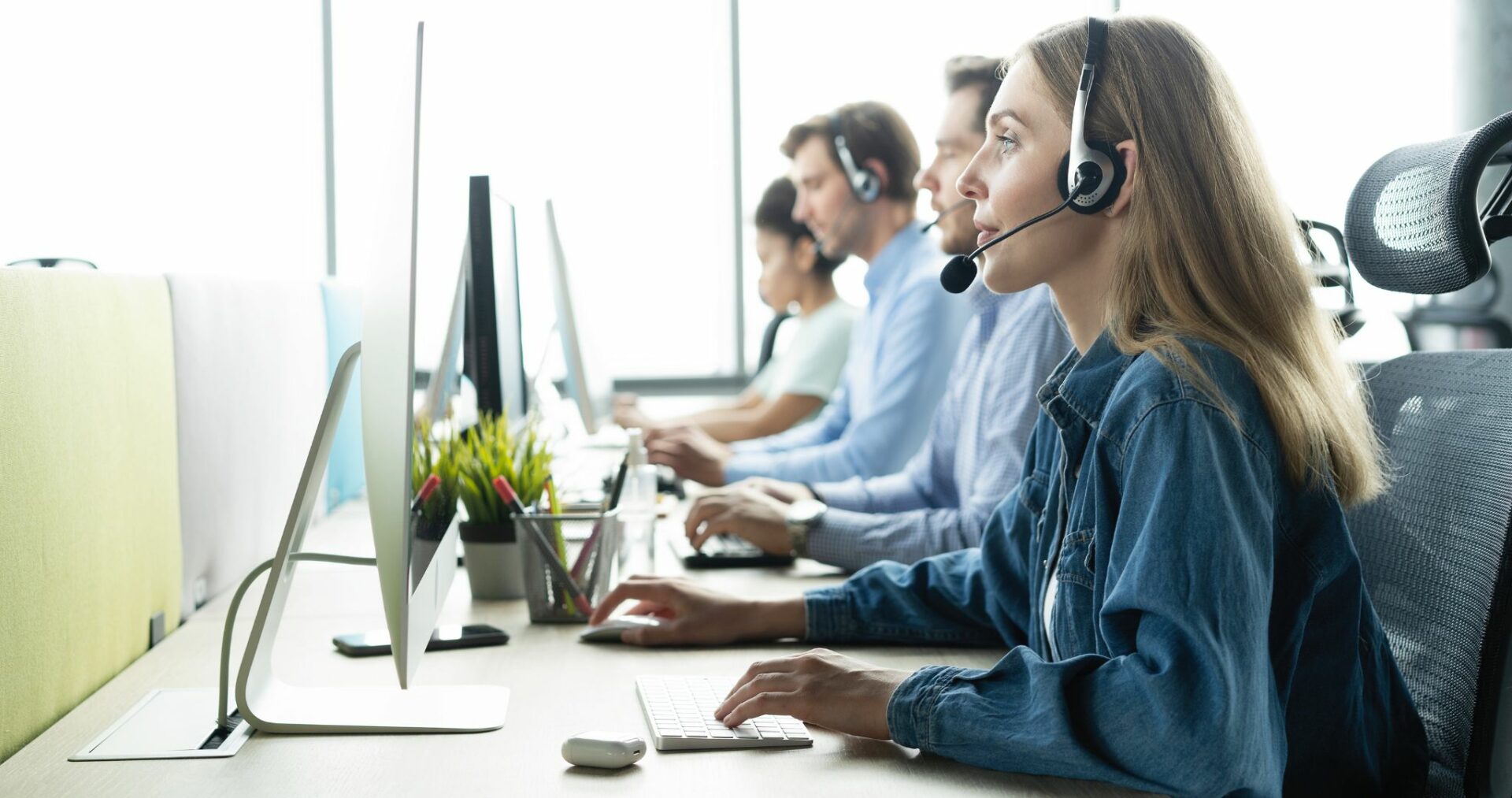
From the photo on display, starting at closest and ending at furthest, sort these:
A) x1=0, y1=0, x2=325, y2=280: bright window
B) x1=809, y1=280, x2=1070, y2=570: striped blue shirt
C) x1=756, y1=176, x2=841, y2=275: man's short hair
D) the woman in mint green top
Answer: x1=809, y1=280, x2=1070, y2=570: striped blue shirt, x1=0, y1=0, x2=325, y2=280: bright window, the woman in mint green top, x1=756, y1=176, x2=841, y2=275: man's short hair

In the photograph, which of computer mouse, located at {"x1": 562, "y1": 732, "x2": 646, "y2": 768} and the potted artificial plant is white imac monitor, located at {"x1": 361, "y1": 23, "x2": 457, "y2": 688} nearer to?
computer mouse, located at {"x1": 562, "y1": 732, "x2": 646, "y2": 768}

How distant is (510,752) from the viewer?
88cm

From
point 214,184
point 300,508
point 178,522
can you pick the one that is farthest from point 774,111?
point 300,508

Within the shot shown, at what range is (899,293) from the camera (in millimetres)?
2371

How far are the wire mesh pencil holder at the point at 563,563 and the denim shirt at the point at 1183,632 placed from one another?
0.48m

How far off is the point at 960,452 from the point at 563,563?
690mm

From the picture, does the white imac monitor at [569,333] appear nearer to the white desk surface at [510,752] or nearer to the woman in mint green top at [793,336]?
the white desk surface at [510,752]

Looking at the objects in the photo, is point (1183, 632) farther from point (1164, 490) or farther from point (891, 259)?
point (891, 259)

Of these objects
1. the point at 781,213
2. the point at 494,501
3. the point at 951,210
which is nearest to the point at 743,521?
the point at 494,501

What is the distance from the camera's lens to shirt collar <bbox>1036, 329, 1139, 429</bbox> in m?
0.90

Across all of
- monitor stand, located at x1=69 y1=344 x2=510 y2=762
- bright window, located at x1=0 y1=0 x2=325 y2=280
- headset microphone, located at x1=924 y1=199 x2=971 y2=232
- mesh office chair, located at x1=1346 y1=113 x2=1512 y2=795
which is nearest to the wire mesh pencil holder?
monitor stand, located at x1=69 y1=344 x2=510 y2=762

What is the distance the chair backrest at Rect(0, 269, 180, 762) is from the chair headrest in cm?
104

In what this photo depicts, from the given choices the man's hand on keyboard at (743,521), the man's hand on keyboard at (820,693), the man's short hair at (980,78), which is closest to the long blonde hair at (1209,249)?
the man's hand on keyboard at (820,693)

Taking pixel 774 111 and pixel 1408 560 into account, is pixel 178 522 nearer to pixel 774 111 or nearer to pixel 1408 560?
pixel 1408 560
